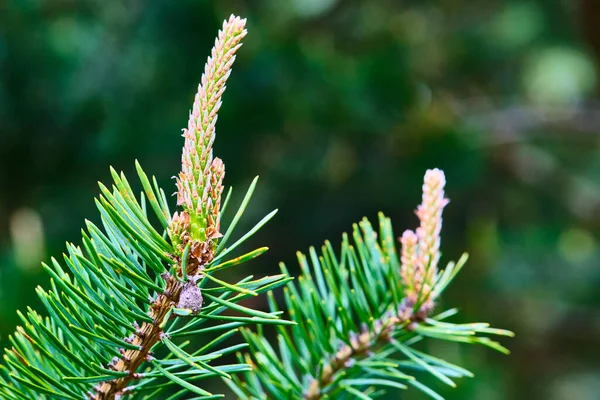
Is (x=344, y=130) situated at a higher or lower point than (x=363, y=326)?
higher

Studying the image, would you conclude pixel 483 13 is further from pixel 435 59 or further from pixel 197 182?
pixel 197 182

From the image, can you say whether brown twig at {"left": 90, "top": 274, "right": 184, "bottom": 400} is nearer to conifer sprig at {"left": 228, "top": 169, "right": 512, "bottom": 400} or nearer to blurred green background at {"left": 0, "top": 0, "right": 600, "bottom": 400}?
conifer sprig at {"left": 228, "top": 169, "right": 512, "bottom": 400}

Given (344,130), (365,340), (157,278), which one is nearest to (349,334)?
(365,340)

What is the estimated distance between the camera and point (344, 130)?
4.36 ft

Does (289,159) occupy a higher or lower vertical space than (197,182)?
higher

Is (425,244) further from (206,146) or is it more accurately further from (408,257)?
(206,146)

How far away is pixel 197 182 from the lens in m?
0.24

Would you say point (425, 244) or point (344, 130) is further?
point (344, 130)

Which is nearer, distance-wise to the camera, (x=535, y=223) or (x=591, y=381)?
(x=535, y=223)

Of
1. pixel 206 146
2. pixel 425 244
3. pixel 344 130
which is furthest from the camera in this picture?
pixel 344 130

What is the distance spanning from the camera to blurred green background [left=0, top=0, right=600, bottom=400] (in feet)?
3.81

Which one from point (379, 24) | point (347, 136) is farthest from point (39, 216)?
point (379, 24)

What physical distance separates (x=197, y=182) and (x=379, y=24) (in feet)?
5.94

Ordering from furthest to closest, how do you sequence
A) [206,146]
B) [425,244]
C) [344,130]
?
[344,130], [425,244], [206,146]
